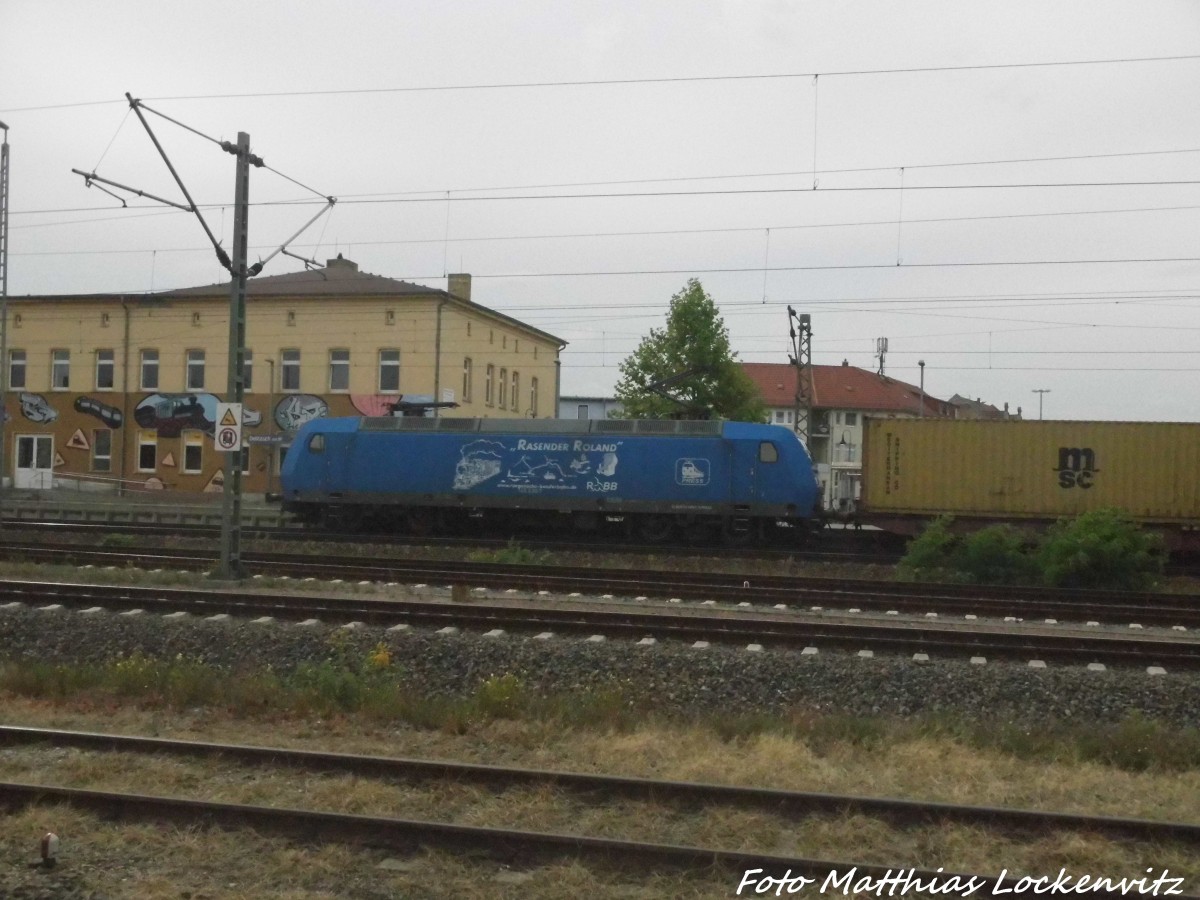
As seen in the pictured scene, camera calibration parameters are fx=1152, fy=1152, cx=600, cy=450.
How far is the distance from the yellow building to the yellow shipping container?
20077 mm

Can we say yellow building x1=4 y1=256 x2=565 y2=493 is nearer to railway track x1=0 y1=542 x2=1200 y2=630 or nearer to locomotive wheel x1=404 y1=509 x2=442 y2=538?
locomotive wheel x1=404 y1=509 x2=442 y2=538

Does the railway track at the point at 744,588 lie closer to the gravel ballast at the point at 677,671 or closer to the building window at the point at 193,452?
the gravel ballast at the point at 677,671

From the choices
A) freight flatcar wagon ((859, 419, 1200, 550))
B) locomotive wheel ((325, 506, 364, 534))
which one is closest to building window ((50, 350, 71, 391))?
locomotive wheel ((325, 506, 364, 534))

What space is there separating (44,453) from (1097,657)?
41.5 m

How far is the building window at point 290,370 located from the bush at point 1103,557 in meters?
29.6

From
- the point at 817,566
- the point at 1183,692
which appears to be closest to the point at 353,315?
the point at 817,566

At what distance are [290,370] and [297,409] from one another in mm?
1543

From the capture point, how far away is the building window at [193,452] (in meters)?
42.1

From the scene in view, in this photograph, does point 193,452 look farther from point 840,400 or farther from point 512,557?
point 840,400

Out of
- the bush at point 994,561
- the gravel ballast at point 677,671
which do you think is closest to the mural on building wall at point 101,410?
the gravel ballast at point 677,671

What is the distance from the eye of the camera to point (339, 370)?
138 ft

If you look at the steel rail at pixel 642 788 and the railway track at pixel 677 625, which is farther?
the railway track at pixel 677 625

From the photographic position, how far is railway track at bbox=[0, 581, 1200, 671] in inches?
470

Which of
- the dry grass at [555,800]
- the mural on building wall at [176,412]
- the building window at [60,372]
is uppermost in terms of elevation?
the building window at [60,372]
